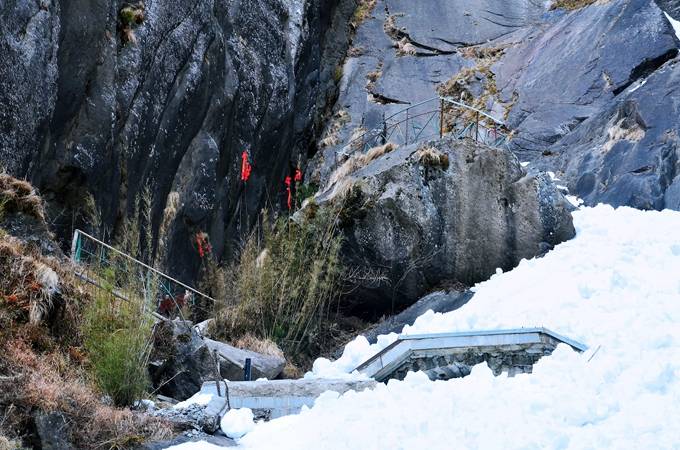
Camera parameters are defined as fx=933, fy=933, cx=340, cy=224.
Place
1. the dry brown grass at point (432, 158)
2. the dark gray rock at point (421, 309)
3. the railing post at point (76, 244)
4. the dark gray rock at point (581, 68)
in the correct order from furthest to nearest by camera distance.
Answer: the dark gray rock at point (581, 68) < the dry brown grass at point (432, 158) < the dark gray rock at point (421, 309) < the railing post at point (76, 244)

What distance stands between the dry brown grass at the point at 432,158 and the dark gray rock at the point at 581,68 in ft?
19.3

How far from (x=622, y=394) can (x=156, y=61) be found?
9.48 meters

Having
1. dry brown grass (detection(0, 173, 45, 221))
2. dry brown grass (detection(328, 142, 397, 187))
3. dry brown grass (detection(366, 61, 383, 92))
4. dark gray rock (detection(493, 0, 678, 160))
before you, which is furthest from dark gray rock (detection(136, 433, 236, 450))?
dry brown grass (detection(366, 61, 383, 92))

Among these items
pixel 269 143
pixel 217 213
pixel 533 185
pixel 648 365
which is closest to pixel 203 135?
pixel 217 213

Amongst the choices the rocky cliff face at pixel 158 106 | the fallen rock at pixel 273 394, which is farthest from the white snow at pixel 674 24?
the fallen rock at pixel 273 394

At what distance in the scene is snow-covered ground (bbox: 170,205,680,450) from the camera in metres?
6.12

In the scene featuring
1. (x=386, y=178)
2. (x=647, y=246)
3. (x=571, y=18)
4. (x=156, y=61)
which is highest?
(x=571, y=18)

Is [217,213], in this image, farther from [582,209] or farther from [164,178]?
[582,209]

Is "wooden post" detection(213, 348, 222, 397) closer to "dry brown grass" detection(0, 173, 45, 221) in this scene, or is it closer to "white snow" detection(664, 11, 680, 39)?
"dry brown grass" detection(0, 173, 45, 221)

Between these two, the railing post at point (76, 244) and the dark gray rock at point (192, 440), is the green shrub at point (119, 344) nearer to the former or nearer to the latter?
the dark gray rock at point (192, 440)

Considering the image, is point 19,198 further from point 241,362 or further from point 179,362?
point 241,362

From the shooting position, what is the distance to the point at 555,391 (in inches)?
266

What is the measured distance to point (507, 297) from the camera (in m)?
10.6

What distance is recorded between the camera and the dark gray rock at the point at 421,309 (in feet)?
36.5
